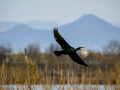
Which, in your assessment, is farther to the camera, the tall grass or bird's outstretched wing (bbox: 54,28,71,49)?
the tall grass

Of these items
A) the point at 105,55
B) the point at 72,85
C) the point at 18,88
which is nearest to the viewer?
the point at 72,85

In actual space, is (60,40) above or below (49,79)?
above

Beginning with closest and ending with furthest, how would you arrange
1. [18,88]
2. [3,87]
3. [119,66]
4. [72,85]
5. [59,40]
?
[59,40]
[72,85]
[18,88]
[3,87]
[119,66]

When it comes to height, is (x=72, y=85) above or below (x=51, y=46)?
below

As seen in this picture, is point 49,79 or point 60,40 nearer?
point 60,40

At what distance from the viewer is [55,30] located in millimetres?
3375

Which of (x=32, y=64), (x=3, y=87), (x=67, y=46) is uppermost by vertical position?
(x=67, y=46)

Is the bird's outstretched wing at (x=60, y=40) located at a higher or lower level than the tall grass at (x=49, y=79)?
higher

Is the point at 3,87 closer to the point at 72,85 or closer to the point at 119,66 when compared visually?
the point at 72,85

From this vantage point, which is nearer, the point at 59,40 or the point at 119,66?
the point at 59,40

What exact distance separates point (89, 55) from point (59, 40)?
91.8ft

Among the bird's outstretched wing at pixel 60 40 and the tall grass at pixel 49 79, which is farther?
the tall grass at pixel 49 79

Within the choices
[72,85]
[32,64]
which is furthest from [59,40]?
[72,85]

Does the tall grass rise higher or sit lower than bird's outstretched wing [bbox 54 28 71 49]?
lower
